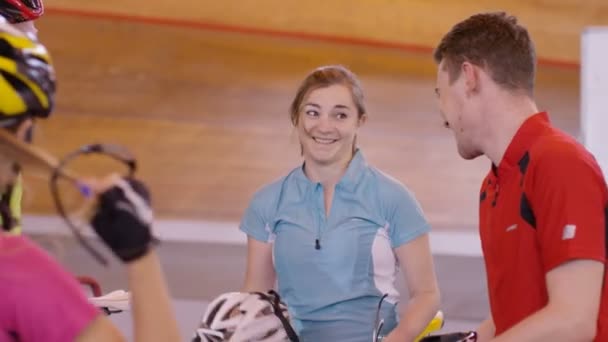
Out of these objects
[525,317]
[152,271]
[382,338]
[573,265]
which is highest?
[152,271]

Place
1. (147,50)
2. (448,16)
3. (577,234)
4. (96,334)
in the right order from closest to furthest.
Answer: (96,334) → (577,234) → (448,16) → (147,50)

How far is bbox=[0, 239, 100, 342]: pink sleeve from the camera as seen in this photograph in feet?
6.42

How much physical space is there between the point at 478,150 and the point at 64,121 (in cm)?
723

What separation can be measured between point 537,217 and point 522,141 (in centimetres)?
25

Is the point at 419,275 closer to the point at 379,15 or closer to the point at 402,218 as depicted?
the point at 402,218

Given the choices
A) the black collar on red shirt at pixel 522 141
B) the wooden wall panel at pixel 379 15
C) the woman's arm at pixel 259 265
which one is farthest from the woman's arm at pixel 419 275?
the wooden wall panel at pixel 379 15

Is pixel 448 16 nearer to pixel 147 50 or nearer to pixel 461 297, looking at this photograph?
pixel 147 50

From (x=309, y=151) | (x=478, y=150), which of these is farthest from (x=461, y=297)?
(x=478, y=150)

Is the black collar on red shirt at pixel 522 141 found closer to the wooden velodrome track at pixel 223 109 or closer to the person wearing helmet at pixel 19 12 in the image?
the person wearing helmet at pixel 19 12

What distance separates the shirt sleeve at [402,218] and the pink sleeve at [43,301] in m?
2.07

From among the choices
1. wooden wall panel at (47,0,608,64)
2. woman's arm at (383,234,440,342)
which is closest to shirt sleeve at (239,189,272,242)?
woman's arm at (383,234,440,342)

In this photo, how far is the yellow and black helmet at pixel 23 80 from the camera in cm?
208

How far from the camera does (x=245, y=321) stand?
323 centimetres

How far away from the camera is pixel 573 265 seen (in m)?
2.75
